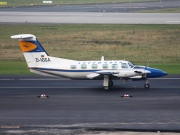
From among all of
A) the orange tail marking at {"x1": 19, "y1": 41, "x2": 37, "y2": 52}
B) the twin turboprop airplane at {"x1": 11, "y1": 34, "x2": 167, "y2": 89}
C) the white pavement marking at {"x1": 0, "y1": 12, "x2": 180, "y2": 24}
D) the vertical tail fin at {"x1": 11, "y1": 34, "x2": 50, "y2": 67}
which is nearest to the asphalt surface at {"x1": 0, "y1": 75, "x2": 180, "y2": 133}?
the twin turboprop airplane at {"x1": 11, "y1": 34, "x2": 167, "y2": 89}

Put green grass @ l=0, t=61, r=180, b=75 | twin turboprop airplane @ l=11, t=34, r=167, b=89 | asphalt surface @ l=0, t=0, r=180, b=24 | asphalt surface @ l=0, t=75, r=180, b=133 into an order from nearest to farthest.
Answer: asphalt surface @ l=0, t=75, r=180, b=133 < twin turboprop airplane @ l=11, t=34, r=167, b=89 < green grass @ l=0, t=61, r=180, b=75 < asphalt surface @ l=0, t=0, r=180, b=24

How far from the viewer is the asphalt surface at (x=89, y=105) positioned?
3070 cm

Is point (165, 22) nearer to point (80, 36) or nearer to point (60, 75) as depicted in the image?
point (80, 36)

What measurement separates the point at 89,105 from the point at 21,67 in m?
21.7

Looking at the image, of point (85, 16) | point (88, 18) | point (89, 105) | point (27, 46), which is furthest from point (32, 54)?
point (85, 16)

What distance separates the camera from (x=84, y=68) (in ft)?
142

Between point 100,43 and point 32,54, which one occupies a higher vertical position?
point 32,54

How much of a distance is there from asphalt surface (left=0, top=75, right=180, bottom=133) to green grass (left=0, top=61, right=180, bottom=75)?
4497 mm

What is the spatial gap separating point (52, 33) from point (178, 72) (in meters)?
28.9

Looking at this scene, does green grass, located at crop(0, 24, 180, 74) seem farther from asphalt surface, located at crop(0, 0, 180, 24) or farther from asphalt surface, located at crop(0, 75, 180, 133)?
asphalt surface, located at crop(0, 75, 180, 133)

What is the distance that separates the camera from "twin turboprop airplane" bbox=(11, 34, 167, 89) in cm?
4259

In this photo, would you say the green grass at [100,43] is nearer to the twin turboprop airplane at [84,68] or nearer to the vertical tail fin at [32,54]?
the vertical tail fin at [32,54]

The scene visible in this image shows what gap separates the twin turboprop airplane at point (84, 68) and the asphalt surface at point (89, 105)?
1041 mm

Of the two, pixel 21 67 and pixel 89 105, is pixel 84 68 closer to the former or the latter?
pixel 89 105
